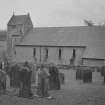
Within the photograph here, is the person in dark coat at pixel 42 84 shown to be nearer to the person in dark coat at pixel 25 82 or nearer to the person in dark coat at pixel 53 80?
the person in dark coat at pixel 25 82

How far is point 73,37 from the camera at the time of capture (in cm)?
3312

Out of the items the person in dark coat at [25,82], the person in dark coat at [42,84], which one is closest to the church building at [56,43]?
the person in dark coat at [42,84]

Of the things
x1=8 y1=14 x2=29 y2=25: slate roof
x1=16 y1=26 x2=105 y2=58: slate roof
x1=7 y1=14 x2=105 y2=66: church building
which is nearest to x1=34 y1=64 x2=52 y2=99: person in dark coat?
x1=7 y1=14 x2=105 y2=66: church building

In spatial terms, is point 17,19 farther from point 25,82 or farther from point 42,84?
point 42,84

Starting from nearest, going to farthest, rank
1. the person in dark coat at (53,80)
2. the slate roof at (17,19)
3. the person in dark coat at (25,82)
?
the person in dark coat at (25,82) < the person in dark coat at (53,80) < the slate roof at (17,19)

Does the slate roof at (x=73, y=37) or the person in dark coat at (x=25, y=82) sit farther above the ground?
the slate roof at (x=73, y=37)

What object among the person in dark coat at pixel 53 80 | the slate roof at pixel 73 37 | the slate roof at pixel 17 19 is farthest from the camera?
the slate roof at pixel 17 19

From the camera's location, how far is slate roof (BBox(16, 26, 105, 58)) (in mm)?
29223

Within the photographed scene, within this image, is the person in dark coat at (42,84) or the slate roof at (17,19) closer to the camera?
the person in dark coat at (42,84)

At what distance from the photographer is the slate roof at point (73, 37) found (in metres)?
29.2

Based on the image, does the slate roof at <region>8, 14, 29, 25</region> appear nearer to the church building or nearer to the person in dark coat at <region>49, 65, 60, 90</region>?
the church building

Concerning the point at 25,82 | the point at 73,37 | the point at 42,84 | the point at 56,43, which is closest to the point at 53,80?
the point at 42,84

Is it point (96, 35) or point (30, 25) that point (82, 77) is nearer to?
point (96, 35)

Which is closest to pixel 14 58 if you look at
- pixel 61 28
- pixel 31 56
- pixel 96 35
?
pixel 31 56
